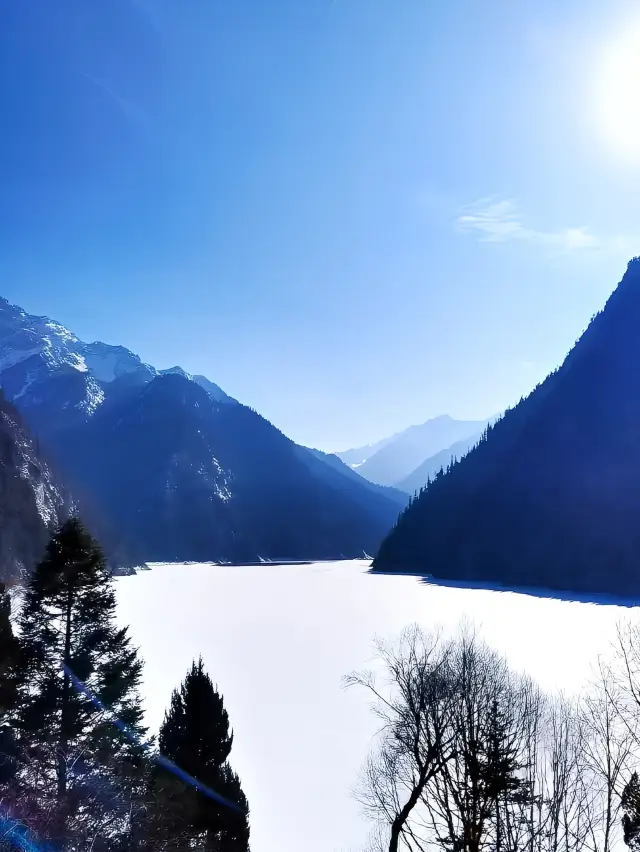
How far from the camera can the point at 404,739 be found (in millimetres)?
18359

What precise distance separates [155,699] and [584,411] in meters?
163

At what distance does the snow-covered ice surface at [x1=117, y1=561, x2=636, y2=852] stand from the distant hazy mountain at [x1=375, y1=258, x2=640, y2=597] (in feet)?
133

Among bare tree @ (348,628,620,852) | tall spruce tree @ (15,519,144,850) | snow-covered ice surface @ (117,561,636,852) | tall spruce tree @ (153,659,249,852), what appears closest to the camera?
bare tree @ (348,628,620,852)

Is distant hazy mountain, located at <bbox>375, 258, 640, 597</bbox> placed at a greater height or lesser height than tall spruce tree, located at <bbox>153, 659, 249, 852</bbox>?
greater

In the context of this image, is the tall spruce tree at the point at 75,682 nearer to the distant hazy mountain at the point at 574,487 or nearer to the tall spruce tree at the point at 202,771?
the tall spruce tree at the point at 202,771

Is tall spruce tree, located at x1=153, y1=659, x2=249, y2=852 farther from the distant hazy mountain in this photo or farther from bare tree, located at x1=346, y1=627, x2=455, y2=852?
the distant hazy mountain

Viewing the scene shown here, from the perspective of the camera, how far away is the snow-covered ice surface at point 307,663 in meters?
25.4

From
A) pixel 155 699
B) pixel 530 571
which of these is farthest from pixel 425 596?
pixel 155 699

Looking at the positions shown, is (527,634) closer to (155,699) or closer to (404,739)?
(155,699)

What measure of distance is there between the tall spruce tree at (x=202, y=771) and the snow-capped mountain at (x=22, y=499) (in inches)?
3004

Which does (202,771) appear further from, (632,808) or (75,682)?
(632,808)

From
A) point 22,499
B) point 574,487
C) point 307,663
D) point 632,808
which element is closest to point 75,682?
point 632,808

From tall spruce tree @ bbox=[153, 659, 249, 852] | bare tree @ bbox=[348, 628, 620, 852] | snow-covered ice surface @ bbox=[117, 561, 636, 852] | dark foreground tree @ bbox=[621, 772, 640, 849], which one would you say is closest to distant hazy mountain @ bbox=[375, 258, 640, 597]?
snow-covered ice surface @ bbox=[117, 561, 636, 852]

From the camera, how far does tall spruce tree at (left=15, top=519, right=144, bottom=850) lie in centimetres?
1455
